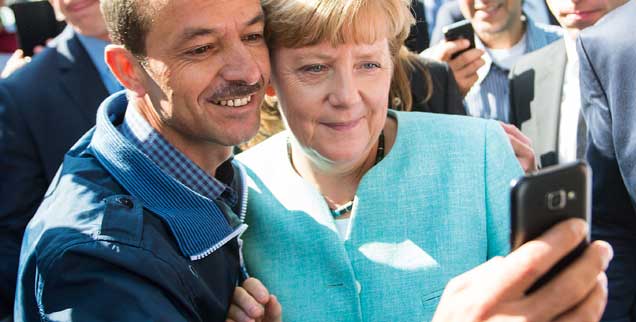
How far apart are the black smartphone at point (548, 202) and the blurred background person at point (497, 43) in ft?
9.17

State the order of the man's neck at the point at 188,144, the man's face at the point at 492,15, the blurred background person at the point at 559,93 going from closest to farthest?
the man's neck at the point at 188,144
the blurred background person at the point at 559,93
the man's face at the point at 492,15

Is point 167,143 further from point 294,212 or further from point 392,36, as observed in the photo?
point 392,36

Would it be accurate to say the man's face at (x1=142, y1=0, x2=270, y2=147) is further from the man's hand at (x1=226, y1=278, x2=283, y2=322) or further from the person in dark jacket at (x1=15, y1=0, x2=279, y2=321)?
the man's hand at (x1=226, y1=278, x2=283, y2=322)

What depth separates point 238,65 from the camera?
1931mm

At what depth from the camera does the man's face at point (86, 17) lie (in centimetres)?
335

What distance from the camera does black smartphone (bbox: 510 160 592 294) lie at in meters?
1.14

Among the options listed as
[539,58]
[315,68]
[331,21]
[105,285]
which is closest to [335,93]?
[315,68]

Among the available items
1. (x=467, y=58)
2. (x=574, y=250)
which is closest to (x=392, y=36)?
(x=574, y=250)

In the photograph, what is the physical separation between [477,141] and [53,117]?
1789mm

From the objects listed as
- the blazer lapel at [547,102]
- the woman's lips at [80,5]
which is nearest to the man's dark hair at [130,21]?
the woman's lips at [80,5]

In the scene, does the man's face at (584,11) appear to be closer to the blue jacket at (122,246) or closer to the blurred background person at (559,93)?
the blurred background person at (559,93)

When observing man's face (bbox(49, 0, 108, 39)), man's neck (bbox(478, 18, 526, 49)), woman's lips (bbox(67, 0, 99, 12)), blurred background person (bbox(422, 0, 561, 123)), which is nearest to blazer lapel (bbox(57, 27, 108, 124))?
man's face (bbox(49, 0, 108, 39))

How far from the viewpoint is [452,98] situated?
326cm

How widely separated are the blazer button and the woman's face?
578mm
